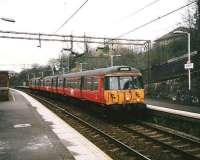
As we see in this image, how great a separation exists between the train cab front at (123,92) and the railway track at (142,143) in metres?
0.99

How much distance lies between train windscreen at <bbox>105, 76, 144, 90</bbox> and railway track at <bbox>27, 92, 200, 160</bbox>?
1.95 meters

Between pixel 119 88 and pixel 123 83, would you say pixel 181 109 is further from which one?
pixel 119 88

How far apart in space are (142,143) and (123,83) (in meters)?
6.40

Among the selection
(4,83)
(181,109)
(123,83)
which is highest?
(4,83)

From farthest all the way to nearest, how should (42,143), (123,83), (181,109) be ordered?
(181,109)
(123,83)
(42,143)

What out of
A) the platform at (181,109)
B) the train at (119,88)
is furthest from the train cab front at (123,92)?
the platform at (181,109)

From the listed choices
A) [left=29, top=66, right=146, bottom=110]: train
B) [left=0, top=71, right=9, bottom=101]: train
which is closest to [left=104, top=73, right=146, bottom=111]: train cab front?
[left=29, top=66, right=146, bottom=110]: train

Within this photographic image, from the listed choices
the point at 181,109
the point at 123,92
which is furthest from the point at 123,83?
the point at 181,109

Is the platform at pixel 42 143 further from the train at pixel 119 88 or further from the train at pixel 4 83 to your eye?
the train at pixel 4 83

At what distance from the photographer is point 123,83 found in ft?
64.4

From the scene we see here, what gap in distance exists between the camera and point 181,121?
55.0 ft

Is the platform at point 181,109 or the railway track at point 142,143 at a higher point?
the platform at point 181,109

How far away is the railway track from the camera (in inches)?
447

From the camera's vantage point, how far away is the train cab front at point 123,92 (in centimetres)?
1916
